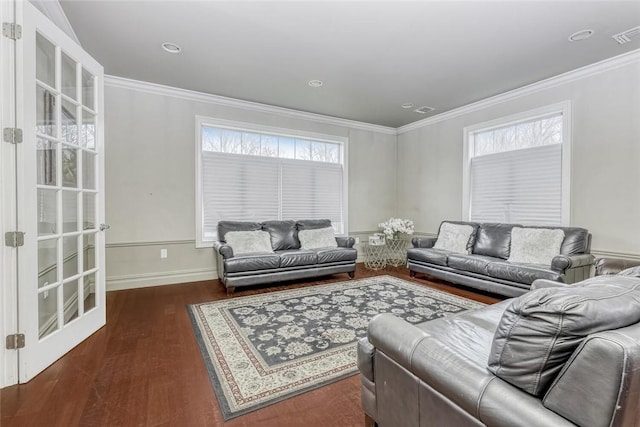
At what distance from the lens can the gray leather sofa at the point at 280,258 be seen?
12.3 ft

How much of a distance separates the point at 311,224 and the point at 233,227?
1.29m

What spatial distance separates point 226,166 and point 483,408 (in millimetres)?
4436

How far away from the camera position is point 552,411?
831 millimetres

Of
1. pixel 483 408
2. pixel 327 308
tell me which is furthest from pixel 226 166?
pixel 483 408

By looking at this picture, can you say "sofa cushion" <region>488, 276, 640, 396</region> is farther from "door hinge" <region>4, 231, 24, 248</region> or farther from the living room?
"door hinge" <region>4, 231, 24, 248</region>

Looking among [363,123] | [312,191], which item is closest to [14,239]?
[312,191]

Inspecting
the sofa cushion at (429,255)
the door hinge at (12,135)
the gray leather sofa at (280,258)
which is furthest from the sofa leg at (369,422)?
the sofa cushion at (429,255)

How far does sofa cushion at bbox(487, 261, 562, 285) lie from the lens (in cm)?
317

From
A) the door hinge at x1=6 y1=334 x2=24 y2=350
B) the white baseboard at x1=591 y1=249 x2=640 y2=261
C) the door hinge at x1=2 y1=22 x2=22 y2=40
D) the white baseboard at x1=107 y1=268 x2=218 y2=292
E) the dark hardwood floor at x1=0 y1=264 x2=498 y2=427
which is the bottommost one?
the dark hardwood floor at x1=0 y1=264 x2=498 y2=427

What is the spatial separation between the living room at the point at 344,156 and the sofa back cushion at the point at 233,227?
35 cm

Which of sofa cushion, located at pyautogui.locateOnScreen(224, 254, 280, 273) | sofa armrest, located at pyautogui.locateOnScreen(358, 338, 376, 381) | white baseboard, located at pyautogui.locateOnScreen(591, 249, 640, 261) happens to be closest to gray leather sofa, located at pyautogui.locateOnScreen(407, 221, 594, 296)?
white baseboard, located at pyautogui.locateOnScreen(591, 249, 640, 261)

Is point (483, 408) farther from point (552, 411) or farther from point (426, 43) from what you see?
point (426, 43)

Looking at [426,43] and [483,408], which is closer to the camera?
[483,408]

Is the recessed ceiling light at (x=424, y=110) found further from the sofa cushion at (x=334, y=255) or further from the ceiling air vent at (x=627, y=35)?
the sofa cushion at (x=334, y=255)
